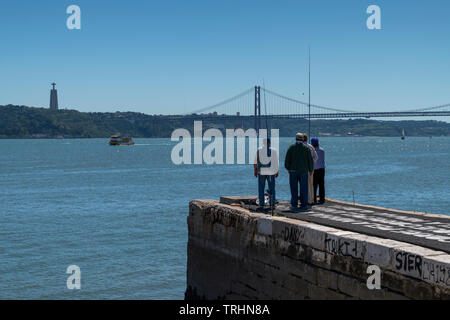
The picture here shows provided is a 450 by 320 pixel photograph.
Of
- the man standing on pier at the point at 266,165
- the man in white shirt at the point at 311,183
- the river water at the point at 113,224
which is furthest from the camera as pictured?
the river water at the point at 113,224

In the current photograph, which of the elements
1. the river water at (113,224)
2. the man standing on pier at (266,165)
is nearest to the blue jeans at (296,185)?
the man standing on pier at (266,165)

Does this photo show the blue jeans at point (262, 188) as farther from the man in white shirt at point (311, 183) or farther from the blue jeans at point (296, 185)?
the man in white shirt at point (311, 183)

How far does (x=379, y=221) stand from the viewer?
8.26 metres

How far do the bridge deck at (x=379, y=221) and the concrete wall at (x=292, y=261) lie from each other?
1.58ft

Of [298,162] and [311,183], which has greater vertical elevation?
[298,162]

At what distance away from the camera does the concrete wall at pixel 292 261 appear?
225 inches

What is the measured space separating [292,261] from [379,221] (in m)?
1.56

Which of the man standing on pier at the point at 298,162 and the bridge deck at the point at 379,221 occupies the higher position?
the man standing on pier at the point at 298,162

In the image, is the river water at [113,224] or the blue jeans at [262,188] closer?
the blue jeans at [262,188]

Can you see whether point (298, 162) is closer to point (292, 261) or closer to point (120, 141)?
point (292, 261)

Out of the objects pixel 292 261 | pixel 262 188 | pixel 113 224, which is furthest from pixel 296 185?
pixel 113 224
